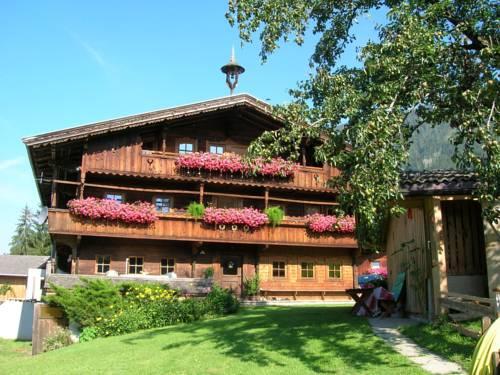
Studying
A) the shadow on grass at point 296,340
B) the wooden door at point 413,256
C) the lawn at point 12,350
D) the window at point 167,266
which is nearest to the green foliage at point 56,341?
the lawn at point 12,350

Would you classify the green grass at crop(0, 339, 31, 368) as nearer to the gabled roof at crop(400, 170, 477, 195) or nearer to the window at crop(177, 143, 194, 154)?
the gabled roof at crop(400, 170, 477, 195)

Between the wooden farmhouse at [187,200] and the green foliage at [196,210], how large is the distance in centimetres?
22

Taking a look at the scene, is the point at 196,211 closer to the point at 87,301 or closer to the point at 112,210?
the point at 112,210

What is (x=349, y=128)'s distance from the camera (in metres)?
8.90

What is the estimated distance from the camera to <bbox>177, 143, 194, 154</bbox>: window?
2641 centimetres

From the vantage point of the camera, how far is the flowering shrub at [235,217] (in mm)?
24109

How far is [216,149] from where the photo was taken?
1062 inches

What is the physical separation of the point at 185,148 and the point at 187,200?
254cm

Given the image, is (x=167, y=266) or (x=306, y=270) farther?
(x=306, y=270)

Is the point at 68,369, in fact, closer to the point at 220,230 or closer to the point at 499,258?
the point at 499,258

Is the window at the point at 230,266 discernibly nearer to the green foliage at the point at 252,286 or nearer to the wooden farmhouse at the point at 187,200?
the wooden farmhouse at the point at 187,200

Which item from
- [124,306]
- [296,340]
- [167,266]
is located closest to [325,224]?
A: [167,266]

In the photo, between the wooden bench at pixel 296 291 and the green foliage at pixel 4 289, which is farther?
the green foliage at pixel 4 289


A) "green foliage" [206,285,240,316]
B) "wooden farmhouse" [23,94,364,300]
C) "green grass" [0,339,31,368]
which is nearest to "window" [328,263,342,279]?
"wooden farmhouse" [23,94,364,300]
